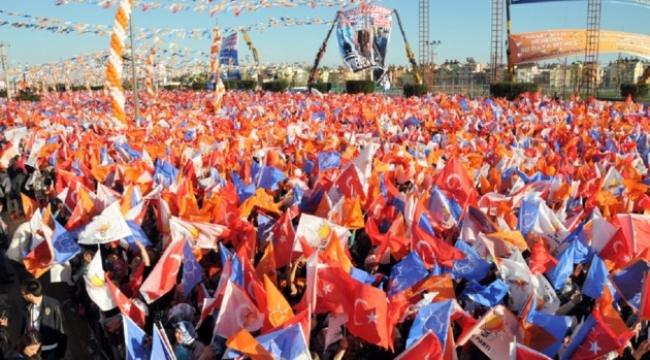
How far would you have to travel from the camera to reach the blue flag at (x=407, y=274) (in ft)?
15.9

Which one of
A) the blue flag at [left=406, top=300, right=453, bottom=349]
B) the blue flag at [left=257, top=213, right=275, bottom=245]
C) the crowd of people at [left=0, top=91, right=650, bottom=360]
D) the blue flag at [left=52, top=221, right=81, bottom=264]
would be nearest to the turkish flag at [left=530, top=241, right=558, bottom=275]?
the crowd of people at [left=0, top=91, right=650, bottom=360]

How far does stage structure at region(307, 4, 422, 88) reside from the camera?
30422 mm

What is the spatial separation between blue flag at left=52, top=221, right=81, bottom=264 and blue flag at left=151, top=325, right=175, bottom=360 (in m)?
2.73

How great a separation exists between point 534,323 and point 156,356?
272cm

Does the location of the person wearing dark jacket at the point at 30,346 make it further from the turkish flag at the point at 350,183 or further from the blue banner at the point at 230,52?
the blue banner at the point at 230,52

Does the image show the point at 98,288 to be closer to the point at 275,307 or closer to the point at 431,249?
the point at 275,307

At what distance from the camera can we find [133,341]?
442 cm

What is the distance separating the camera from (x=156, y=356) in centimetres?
393

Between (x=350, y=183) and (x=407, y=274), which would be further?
(x=350, y=183)

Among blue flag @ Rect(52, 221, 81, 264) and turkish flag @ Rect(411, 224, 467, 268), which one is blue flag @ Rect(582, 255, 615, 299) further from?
blue flag @ Rect(52, 221, 81, 264)

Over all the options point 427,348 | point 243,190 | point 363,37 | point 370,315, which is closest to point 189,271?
point 370,315

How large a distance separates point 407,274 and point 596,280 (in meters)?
1.56

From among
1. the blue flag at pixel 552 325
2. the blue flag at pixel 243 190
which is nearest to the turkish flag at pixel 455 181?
the blue flag at pixel 243 190

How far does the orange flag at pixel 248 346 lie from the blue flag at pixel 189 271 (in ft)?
5.01
